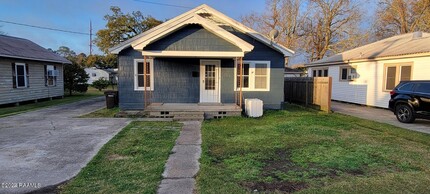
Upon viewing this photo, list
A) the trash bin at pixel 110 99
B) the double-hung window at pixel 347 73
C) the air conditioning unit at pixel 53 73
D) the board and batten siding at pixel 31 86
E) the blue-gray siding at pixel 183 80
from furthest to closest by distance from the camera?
the air conditioning unit at pixel 53 73, the double-hung window at pixel 347 73, the board and batten siding at pixel 31 86, the trash bin at pixel 110 99, the blue-gray siding at pixel 183 80

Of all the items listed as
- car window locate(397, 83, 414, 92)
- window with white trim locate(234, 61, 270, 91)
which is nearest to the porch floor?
window with white trim locate(234, 61, 270, 91)

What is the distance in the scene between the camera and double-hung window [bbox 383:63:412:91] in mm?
12138

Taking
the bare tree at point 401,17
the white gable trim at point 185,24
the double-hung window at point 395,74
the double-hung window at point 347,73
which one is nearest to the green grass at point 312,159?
the white gable trim at point 185,24

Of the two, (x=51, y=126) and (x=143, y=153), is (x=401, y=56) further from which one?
(x=51, y=126)

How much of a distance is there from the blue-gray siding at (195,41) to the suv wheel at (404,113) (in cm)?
659

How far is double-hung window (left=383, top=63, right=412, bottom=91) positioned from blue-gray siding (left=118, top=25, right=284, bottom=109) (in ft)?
18.6

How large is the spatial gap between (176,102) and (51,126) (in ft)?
16.7

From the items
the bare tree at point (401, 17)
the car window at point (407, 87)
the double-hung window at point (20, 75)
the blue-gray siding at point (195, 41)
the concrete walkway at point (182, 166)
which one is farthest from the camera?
the bare tree at point (401, 17)

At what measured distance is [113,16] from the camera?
126 ft

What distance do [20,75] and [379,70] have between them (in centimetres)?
2005

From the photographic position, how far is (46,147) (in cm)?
597

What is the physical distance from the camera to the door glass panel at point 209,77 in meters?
12.1

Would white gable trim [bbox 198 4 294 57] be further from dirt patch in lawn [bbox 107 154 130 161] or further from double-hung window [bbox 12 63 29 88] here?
double-hung window [bbox 12 63 29 88]

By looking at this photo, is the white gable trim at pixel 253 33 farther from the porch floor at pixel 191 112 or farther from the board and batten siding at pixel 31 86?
the board and batten siding at pixel 31 86
